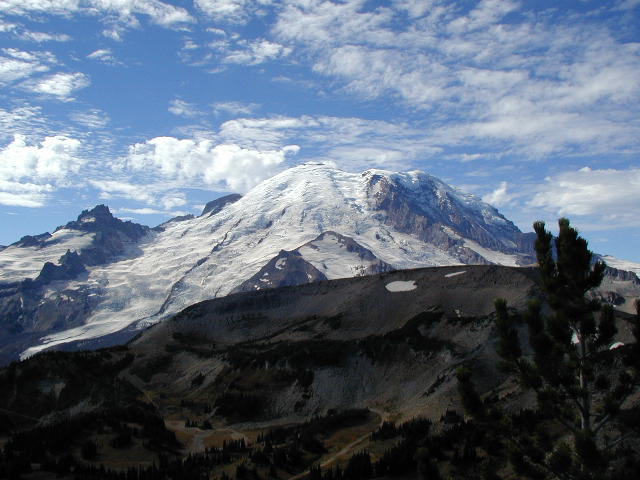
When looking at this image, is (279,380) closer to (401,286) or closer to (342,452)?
(342,452)

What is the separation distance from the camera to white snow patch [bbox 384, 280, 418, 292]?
12422 centimetres

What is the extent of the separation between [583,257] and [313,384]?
65918mm

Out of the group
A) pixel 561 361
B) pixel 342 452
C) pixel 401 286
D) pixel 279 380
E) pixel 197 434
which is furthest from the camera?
pixel 401 286

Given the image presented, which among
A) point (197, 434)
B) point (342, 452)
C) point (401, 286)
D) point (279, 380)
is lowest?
point (342, 452)

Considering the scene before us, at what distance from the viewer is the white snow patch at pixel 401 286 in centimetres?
12422

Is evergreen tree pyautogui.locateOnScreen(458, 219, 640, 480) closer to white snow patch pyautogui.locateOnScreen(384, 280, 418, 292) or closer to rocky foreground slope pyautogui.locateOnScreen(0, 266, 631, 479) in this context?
rocky foreground slope pyautogui.locateOnScreen(0, 266, 631, 479)

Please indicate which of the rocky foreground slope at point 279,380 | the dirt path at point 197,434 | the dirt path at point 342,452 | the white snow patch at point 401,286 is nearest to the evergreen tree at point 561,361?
the rocky foreground slope at point 279,380

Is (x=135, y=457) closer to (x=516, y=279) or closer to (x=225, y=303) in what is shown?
(x=516, y=279)

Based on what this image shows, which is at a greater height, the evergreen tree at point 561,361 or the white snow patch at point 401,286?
the white snow patch at point 401,286

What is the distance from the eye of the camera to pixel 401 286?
12669 centimetres

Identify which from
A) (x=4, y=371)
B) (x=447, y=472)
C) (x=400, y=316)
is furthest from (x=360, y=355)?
(x=4, y=371)

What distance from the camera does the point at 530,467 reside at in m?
20.8

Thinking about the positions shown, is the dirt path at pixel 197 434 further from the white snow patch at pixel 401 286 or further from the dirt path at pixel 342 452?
the white snow patch at pixel 401 286

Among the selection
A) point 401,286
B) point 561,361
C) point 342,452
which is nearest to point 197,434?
point 342,452
